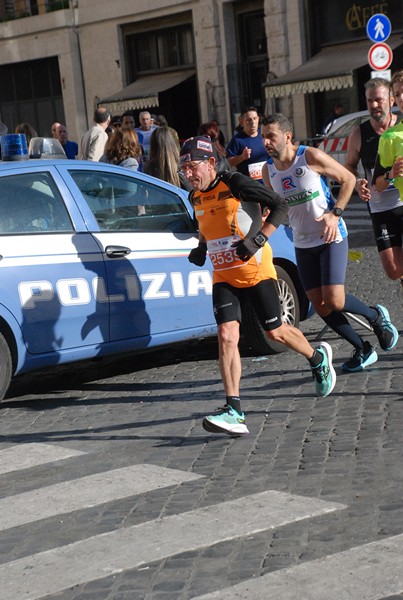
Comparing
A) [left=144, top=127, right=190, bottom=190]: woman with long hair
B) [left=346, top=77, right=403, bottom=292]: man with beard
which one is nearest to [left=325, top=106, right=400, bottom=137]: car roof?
[left=144, top=127, right=190, bottom=190]: woman with long hair

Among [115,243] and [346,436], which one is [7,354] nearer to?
[115,243]

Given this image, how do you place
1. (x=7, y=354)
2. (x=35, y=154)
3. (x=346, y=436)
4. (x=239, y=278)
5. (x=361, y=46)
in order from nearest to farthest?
(x=346, y=436) < (x=239, y=278) < (x=7, y=354) < (x=35, y=154) < (x=361, y=46)

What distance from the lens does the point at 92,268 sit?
806 cm

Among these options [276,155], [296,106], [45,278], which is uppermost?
[276,155]

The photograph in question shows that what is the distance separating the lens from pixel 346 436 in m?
6.46

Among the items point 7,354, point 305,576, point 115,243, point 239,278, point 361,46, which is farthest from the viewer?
point 361,46

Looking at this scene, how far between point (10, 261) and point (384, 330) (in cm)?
259

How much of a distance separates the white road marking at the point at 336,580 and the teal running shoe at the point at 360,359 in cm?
360

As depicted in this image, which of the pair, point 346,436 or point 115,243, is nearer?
point 346,436

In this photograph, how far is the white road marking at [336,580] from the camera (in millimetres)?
4168

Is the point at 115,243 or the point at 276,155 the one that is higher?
the point at 276,155

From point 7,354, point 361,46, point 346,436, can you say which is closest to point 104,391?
point 7,354

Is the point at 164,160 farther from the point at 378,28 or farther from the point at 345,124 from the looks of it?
the point at 345,124

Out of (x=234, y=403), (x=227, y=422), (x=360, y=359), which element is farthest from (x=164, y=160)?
(x=227, y=422)
